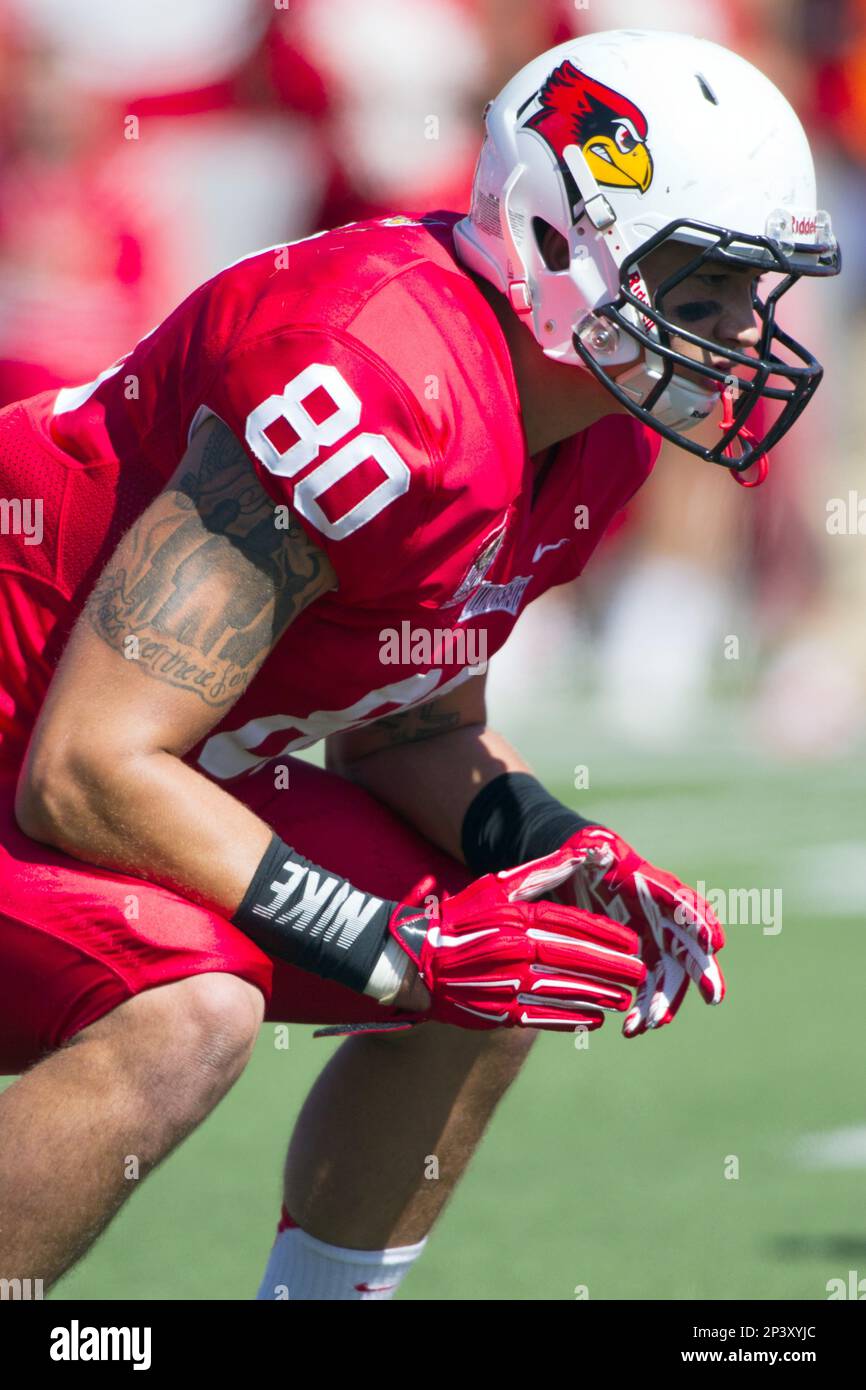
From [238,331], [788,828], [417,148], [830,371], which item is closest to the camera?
[238,331]

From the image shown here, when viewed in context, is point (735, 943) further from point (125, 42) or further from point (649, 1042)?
point (125, 42)

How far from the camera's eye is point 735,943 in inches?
200

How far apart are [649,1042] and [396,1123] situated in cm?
160

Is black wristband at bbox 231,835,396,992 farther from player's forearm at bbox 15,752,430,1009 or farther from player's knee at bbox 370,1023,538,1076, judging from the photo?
player's knee at bbox 370,1023,538,1076

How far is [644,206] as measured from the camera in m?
2.53

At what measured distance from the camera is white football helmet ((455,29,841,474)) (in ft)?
8.29

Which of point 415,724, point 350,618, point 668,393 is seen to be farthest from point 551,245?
point 415,724

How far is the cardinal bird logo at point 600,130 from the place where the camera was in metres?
2.53

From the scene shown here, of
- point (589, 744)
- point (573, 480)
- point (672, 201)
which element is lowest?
point (589, 744)

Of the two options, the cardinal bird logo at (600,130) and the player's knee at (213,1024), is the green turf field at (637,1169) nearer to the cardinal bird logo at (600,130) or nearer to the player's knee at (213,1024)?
the player's knee at (213,1024)

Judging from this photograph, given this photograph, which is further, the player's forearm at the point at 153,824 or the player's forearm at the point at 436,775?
the player's forearm at the point at 436,775

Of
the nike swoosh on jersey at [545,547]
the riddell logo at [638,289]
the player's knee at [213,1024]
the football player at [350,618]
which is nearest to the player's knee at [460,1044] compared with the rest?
the football player at [350,618]
